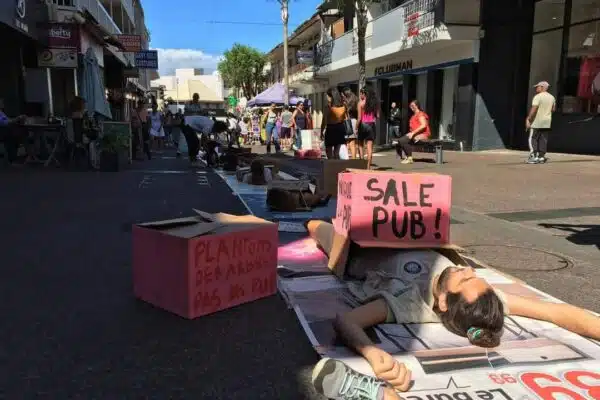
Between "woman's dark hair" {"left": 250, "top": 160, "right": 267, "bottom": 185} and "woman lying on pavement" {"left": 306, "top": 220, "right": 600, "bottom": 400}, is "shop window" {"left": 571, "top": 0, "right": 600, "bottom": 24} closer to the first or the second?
"woman's dark hair" {"left": 250, "top": 160, "right": 267, "bottom": 185}

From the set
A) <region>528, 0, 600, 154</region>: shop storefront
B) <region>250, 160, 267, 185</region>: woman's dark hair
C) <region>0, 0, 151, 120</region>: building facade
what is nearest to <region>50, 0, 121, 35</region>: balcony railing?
<region>0, 0, 151, 120</region>: building facade

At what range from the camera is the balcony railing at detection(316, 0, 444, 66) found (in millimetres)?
18672

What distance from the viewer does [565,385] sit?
8.27 feet

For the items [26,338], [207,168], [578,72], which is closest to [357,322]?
[26,338]

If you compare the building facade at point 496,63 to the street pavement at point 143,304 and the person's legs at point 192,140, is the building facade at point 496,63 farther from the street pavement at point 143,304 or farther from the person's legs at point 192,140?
the street pavement at point 143,304

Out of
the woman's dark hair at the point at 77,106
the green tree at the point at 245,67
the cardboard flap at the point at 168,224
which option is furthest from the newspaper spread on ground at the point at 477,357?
→ the green tree at the point at 245,67

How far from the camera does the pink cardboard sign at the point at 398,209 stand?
3986 millimetres

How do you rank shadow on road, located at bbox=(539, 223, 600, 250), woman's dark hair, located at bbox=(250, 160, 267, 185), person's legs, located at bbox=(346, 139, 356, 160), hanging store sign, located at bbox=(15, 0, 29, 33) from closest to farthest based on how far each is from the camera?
shadow on road, located at bbox=(539, 223, 600, 250)
woman's dark hair, located at bbox=(250, 160, 267, 185)
person's legs, located at bbox=(346, 139, 356, 160)
hanging store sign, located at bbox=(15, 0, 29, 33)

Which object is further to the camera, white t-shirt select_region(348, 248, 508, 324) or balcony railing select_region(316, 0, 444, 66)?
balcony railing select_region(316, 0, 444, 66)

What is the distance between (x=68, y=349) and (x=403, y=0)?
2377 cm

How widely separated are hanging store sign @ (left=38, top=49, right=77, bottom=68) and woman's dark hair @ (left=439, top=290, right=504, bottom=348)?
15.3m

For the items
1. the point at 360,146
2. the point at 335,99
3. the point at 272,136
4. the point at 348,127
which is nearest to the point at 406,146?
the point at 360,146

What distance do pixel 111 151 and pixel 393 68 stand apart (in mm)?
16018

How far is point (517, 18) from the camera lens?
58.4 ft
